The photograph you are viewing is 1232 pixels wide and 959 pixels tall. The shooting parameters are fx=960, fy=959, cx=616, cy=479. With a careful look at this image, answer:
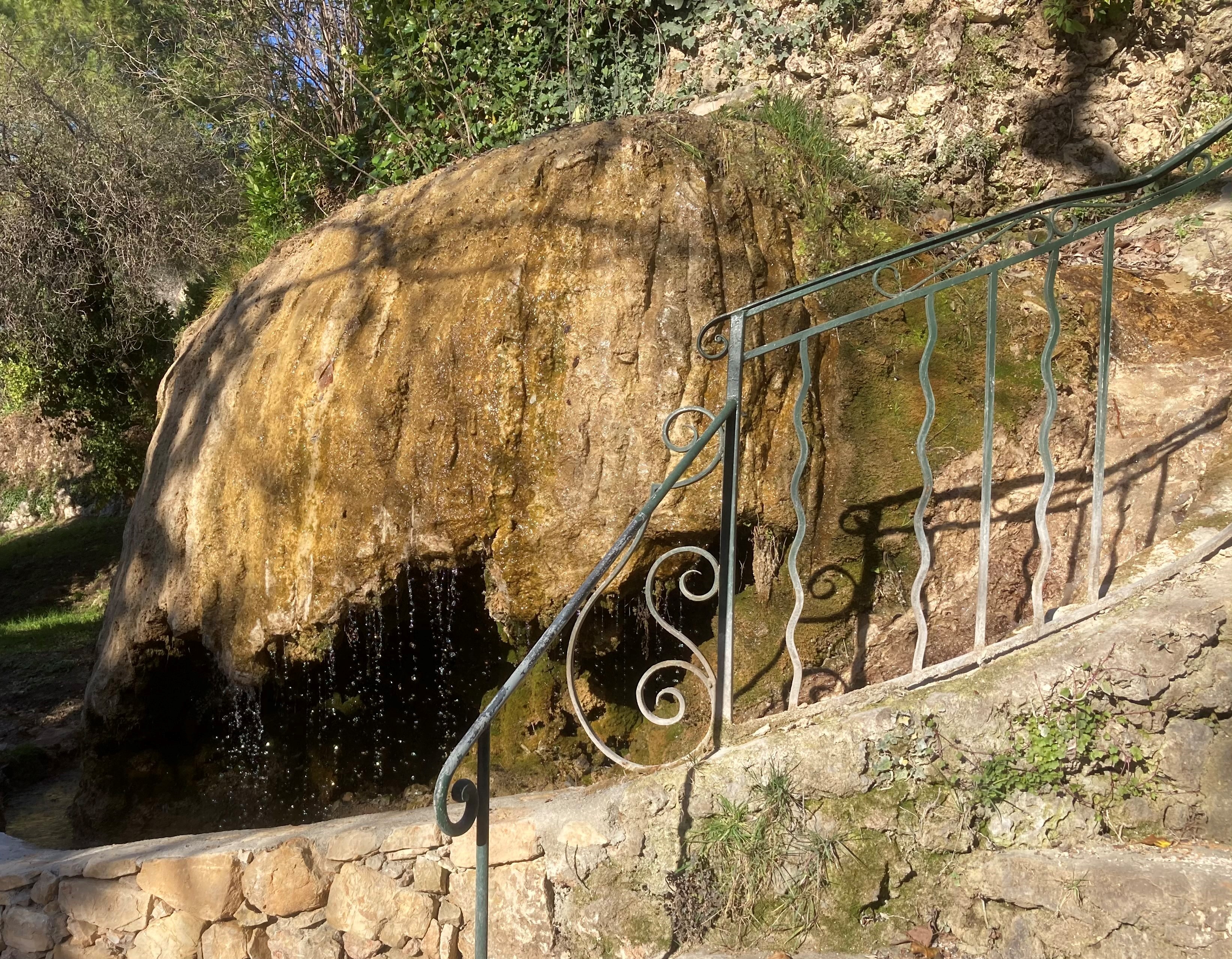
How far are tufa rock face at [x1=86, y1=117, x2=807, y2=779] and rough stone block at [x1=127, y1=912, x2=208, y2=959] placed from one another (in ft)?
3.88

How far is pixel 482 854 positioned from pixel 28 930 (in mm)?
2457

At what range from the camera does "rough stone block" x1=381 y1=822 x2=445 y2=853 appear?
114 inches

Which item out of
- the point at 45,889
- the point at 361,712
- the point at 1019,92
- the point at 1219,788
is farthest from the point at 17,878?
the point at 1019,92

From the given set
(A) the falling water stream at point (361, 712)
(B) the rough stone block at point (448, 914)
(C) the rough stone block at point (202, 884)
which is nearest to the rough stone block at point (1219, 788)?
(B) the rough stone block at point (448, 914)

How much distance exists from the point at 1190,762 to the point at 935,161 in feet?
11.7

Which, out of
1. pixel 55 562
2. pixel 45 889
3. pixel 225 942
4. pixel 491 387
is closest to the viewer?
pixel 225 942

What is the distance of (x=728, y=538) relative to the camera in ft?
8.81

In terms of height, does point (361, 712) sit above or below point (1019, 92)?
below

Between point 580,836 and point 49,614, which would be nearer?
point 580,836

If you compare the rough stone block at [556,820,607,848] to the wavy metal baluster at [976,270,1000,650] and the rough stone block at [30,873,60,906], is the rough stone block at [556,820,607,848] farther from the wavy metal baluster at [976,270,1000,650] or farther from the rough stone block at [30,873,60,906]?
the rough stone block at [30,873,60,906]

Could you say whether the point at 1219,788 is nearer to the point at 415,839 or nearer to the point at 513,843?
the point at 513,843

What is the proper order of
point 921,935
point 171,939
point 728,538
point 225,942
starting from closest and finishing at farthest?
point 921,935 < point 728,538 < point 225,942 < point 171,939

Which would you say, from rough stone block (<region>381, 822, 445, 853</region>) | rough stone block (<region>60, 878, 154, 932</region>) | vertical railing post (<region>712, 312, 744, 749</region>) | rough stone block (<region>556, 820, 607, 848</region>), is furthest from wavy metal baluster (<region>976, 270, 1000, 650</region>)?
rough stone block (<region>60, 878, 154, 932</region>)

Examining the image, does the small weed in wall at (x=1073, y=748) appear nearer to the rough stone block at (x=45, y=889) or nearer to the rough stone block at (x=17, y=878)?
the rough stone block at (x=45, y=889)
